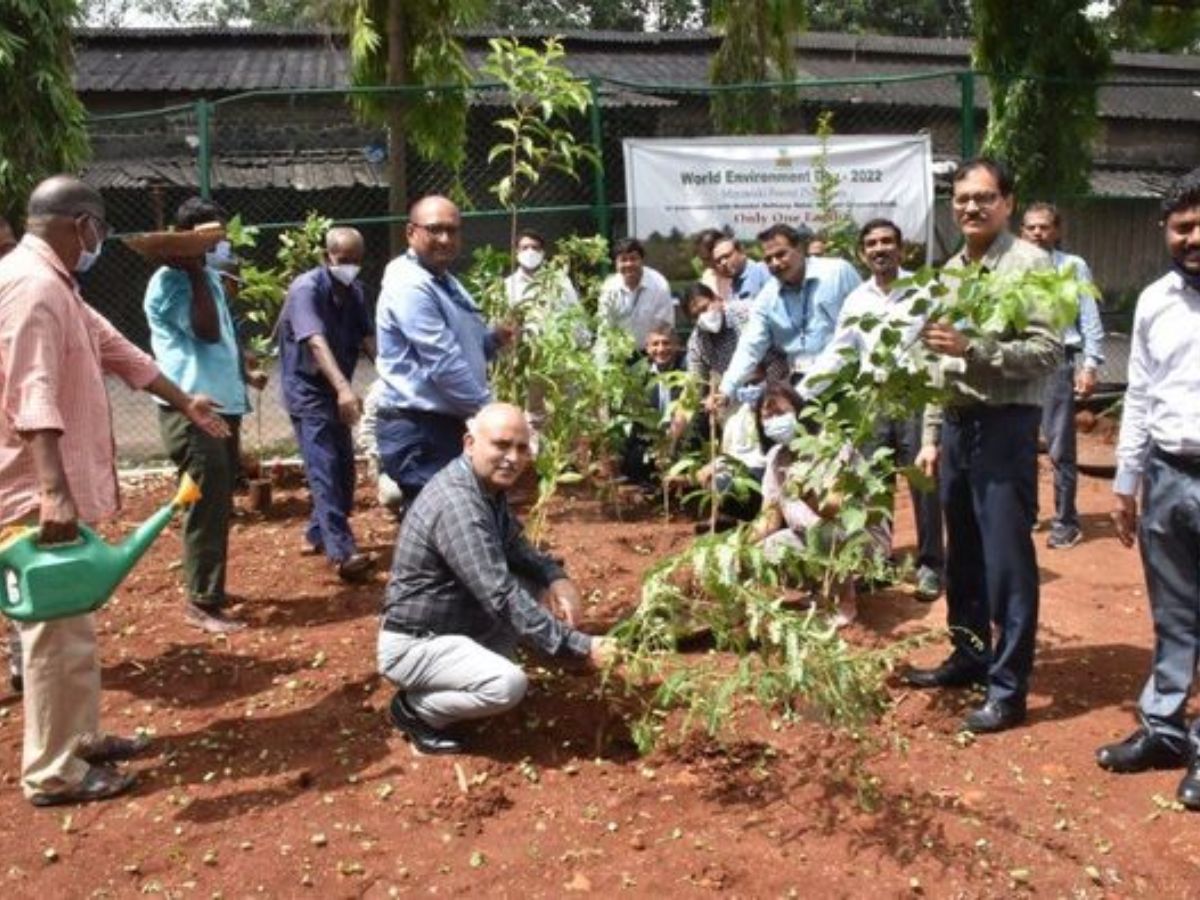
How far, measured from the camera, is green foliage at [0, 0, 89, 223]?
738 cm

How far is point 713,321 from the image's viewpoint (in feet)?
22.8

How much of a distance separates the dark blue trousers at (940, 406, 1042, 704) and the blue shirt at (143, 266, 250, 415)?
120 inches

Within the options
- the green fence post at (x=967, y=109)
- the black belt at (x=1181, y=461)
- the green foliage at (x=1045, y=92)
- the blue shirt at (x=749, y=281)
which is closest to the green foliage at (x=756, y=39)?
the green foliage at (x=1045, y=92)

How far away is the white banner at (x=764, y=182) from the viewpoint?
28.0 ft

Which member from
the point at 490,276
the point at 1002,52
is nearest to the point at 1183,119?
the point at 1002,52

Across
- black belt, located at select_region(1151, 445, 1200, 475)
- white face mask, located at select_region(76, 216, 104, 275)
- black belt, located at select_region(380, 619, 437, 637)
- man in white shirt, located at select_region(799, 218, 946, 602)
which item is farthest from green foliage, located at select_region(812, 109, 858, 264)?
white face mask, located at select_region(76, 216, 104, 275)

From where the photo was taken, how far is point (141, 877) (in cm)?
333

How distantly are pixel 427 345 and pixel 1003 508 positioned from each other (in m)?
2.12

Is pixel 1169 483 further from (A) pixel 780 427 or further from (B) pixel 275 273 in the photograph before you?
(B) pixel 275 273

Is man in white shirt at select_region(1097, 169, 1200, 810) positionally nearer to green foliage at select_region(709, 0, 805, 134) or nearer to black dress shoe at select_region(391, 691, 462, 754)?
black dress shoe at select_region(391, 691, 462, 754)

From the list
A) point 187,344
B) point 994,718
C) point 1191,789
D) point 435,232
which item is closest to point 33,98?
point 187,344

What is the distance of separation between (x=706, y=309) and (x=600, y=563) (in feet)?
6.37

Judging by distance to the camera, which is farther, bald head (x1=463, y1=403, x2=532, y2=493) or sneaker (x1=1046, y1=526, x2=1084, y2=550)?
sneaker (x1=1046, y1=526, x2=1084, y2=550)

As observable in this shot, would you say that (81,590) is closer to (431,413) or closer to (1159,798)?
(431,413)
